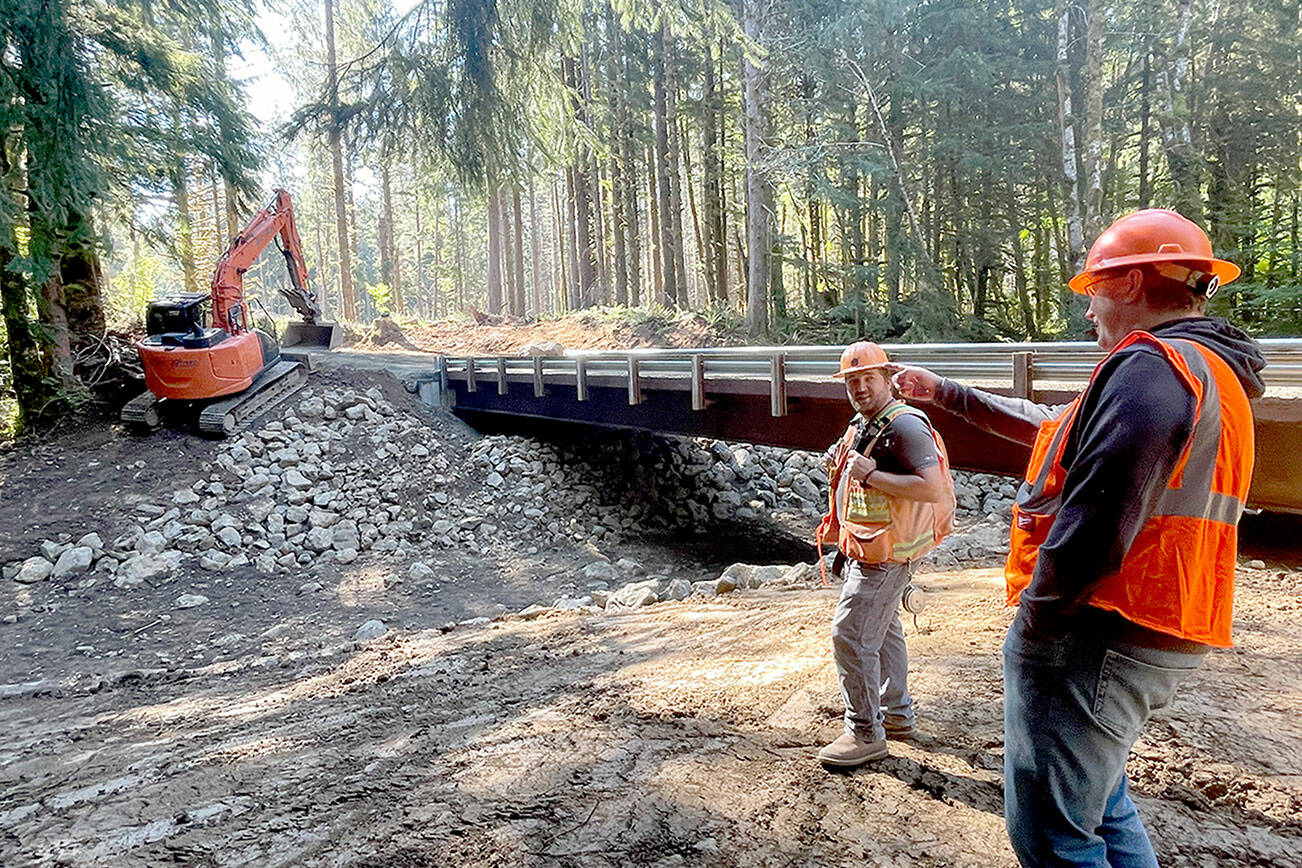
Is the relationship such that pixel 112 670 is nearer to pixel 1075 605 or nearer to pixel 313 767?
pixel 313 767

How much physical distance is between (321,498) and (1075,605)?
1082 cm

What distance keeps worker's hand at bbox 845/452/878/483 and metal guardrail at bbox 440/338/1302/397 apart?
13.4 ft

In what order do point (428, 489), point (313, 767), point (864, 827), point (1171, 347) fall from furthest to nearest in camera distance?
point (428, 489) → point (313, 767) → point (864, 827) → point (1171, 347)

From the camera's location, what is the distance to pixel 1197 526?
1473mm

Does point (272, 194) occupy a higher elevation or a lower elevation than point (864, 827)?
higher

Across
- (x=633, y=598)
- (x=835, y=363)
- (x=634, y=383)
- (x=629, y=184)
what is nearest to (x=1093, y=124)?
(x=835, y=363)

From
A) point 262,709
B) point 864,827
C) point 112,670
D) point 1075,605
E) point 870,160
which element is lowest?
point 112,670

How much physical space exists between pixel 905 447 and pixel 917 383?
30cm

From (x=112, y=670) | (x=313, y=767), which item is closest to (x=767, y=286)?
(x=112, y=670)

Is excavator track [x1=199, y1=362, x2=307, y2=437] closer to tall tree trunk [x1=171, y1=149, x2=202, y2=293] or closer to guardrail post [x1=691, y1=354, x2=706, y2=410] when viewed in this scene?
tall tree trunk [x1=171, y1=149, x2=202, y2=293]

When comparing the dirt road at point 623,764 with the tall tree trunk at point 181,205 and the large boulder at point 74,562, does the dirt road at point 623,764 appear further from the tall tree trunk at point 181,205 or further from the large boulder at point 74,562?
the tall tree trunk at point 181,205

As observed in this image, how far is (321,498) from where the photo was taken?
1070 cm

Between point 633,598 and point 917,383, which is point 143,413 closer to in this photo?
point 633,598

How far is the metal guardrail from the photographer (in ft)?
17.6
